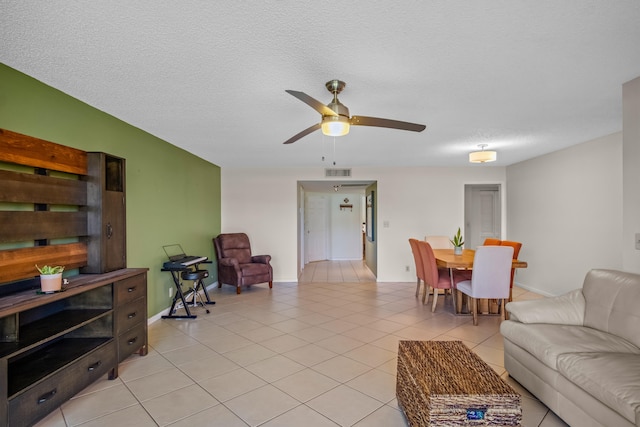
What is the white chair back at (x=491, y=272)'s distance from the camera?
3.88m

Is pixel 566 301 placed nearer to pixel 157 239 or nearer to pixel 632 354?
pixel 632 354

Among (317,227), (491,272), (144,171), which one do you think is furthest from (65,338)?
(317,227)

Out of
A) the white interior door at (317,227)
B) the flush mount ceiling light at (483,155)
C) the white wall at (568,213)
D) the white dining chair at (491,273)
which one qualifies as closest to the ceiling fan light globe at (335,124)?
the white dining chair at (491,273)

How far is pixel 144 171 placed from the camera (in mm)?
3871

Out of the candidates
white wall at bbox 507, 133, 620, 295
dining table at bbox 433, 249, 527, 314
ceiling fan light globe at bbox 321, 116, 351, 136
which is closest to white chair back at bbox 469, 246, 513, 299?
dining table at bbox 433, 249, 527, 314

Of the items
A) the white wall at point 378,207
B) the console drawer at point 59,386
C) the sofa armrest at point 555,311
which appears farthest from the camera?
the white wall at point 378,207

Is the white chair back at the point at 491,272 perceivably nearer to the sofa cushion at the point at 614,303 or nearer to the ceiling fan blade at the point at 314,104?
the sofa cushion at the point at 614,303

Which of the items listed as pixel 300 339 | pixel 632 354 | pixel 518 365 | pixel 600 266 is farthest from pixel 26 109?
pixel 600 266

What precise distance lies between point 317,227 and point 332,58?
818cm

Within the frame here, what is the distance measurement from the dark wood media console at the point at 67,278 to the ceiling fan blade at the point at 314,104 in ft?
6.29

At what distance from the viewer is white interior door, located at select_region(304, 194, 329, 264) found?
995 cm

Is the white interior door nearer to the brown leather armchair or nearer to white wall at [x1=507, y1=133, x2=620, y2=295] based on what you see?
the brown leather armchair

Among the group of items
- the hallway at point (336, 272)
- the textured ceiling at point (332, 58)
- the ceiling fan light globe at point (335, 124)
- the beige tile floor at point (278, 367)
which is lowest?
the hallway at point (336, 272)

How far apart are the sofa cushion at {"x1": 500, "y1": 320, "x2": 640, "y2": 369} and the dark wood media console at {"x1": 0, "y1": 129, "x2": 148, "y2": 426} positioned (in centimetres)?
309
